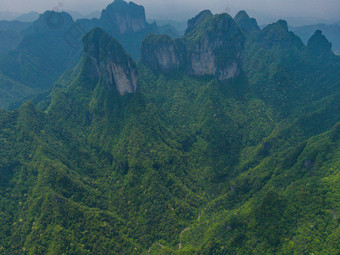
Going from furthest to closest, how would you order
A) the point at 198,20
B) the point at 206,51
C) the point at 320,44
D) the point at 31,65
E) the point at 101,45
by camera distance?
the point at 31,65, the point at 198,20, the point at 320,44, the point at 206,51, the point at 101,45

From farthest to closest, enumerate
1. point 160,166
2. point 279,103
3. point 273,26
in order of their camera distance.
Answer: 1. point 273,26
2. point 279,103
3. point 160,166

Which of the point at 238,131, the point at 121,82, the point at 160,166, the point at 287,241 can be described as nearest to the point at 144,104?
the point at 121,82

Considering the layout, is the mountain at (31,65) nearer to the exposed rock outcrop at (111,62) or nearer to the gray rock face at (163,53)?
the gray rock face at (163,53)

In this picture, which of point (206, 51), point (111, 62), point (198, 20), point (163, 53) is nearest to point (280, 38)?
point (198, 20)

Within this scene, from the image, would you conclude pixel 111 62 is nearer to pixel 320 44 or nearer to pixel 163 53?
pixel 163 53

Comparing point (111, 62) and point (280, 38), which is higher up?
point (280, 38)

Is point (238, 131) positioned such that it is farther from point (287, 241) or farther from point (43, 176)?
point (43, 176)

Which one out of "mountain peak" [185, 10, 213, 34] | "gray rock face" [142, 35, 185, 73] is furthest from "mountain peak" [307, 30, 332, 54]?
"gray rock face" [142, 35, 185, 73]

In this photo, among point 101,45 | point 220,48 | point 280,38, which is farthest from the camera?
point 280,38
